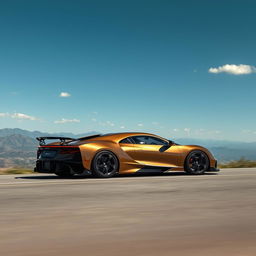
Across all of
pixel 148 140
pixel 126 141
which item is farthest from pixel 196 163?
pixel 126 141

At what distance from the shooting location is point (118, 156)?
1127cm

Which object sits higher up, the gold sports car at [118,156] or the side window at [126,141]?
the side window at [126,141]

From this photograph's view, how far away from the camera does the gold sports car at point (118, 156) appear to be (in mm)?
10938

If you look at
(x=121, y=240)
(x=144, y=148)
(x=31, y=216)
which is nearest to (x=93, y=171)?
(x=144, y=148)

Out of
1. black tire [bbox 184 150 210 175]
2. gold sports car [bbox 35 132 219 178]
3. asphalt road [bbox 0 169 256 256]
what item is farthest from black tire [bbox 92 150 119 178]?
asphalt road [bbox 0 169 256 256]

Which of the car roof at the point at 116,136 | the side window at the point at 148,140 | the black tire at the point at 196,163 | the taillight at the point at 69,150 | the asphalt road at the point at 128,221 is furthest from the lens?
the black tire at the point at 196,163

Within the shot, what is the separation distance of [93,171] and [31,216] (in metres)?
5.55

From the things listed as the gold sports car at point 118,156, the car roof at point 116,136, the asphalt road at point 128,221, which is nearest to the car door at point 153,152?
the gold sports car at point 118,156

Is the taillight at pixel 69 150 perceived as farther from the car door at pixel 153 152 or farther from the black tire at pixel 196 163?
the black tire at pixel 196 163

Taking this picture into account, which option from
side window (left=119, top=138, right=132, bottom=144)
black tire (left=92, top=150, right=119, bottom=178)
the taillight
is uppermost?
side window (left=119, top=138, right=132, bottom=144)

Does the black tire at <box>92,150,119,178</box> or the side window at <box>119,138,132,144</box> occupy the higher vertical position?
the side window at <box>119,138,132,144</box>

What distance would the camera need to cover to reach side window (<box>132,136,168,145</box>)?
39.2 feet

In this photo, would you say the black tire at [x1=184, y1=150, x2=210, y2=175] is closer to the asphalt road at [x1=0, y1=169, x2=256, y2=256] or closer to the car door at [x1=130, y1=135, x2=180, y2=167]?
the car door at [x1=130, y1=135, x2=180, y2=167]

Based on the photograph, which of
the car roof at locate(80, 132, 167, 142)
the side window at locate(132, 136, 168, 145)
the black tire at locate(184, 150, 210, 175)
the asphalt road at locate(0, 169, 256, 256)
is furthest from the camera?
the black tire at locate(184, 150, 210, 175)
